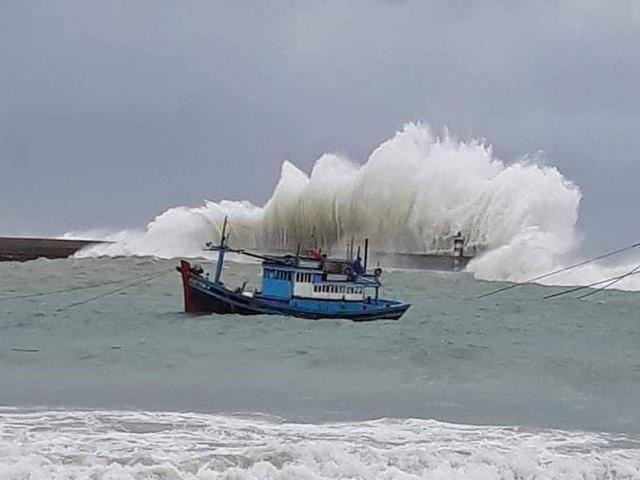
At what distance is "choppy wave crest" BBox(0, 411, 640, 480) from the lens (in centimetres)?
1110

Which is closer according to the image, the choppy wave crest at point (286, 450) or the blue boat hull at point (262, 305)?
the choppy wave crest at point (286, 450)

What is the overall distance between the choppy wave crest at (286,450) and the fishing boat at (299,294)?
1804cm

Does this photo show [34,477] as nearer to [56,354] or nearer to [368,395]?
[368,395]

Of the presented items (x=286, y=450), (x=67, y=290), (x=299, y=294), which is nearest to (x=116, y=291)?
(x=67, y=290)

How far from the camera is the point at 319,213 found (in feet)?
234

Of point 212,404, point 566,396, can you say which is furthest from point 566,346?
point 212,404

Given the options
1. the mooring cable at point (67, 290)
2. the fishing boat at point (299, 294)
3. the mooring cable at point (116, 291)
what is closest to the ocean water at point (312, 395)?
the mooring cable at point (116, 291)

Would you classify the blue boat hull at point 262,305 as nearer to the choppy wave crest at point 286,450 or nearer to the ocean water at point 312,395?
the ocean water at point 312,395

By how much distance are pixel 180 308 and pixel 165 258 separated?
114 feet

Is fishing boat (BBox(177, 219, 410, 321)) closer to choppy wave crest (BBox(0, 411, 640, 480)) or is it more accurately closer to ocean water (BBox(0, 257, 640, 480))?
ocean water (BBox(0, 257, 640, 480))

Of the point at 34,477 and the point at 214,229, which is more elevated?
the point at 214,229

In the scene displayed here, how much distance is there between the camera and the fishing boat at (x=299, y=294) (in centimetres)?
3272

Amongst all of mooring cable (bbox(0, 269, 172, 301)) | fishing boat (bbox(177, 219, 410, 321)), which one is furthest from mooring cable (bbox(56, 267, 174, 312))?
fishing boat (bbox(177, 219, 410, 321))

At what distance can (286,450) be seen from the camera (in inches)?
464
